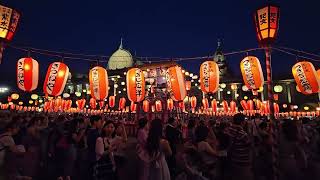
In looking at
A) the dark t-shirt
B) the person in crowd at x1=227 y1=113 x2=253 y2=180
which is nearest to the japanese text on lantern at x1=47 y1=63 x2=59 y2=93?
the dark t-shirt

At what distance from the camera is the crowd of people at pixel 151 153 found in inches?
221

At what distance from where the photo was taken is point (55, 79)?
11477mm

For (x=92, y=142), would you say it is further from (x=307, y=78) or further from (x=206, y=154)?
(x=307, y=78)

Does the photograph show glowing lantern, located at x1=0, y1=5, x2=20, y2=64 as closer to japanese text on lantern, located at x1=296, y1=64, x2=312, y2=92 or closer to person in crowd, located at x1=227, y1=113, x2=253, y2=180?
person in crowd, located at x1=227, y1=113, x2=253, y2=180

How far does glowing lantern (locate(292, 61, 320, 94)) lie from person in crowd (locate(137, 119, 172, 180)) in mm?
9085

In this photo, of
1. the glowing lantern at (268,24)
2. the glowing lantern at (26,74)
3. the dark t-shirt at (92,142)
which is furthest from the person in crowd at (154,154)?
the glowing lantern at (26,74)

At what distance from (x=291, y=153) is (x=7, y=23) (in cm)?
1028

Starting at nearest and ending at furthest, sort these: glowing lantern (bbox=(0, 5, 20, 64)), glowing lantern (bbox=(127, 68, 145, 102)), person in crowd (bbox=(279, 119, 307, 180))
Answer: person in crowd (bbox=(279, 119, 307, 180)) → glowing lantern (bbox=(0, 5, 20, 64)) → glowing lantern (bbox=(127, 68, 145, 102))

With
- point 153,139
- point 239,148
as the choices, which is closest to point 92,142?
point 153,139

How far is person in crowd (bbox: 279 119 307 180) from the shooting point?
6.30 metres

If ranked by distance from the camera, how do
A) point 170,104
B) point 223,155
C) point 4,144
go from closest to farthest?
point 4,144 < point 223,155 < point 170,104

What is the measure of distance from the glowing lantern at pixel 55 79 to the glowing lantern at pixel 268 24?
342 inches

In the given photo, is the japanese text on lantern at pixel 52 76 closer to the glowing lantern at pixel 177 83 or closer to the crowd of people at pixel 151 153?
the crowd of people at pixel 151 153

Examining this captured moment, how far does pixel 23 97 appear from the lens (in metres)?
59.5
